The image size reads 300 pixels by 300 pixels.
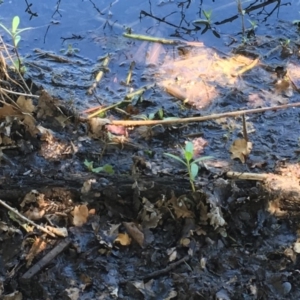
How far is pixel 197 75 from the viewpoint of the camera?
3279mm

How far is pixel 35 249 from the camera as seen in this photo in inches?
86.6

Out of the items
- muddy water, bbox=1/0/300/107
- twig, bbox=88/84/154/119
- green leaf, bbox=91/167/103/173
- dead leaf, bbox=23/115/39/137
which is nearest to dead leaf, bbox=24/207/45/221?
green leaf, bbox=91/167/103/173

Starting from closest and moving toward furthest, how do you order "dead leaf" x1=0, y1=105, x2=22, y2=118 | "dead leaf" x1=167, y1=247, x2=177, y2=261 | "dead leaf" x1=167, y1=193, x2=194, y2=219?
"dead leaf" x1=167, y1=247, x2=177, y2=261 < "dead leaf" x1=167, y1=193, x2=194, y2=219 < "dead leaf" x1=0, y1=105, x2=22, y2=118

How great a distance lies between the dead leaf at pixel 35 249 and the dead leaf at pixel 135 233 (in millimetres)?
384

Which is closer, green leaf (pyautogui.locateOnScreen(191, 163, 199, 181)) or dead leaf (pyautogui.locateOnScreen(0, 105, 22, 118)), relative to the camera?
green leaf (pyautogui.locateOnScreen(191, 163, 199, 181))

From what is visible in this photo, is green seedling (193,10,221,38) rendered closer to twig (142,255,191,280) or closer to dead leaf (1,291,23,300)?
twig (142,255,191,280)

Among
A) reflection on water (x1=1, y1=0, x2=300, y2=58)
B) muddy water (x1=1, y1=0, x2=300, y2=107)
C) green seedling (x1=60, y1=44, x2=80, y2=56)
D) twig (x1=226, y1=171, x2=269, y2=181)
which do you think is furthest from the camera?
reflection on water (x1=1, y1=0, x2=300, y2=58)

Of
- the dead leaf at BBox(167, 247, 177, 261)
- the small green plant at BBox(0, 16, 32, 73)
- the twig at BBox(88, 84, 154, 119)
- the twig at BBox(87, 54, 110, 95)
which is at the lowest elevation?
the dead leaf at BBox(167, 247, 177, 261)

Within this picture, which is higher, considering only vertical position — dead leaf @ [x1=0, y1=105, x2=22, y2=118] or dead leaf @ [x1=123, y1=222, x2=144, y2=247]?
dead leaf @ [x1=0, y1=105, x2=22, y2=118]

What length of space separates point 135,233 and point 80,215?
0.92ft

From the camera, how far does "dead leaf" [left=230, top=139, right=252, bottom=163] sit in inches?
102

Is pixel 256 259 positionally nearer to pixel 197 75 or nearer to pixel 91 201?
pixel 91 201

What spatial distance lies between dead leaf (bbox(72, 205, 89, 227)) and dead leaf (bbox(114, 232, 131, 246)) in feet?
0.63

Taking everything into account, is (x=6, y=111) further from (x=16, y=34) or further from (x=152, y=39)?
(x=152, y=39)
